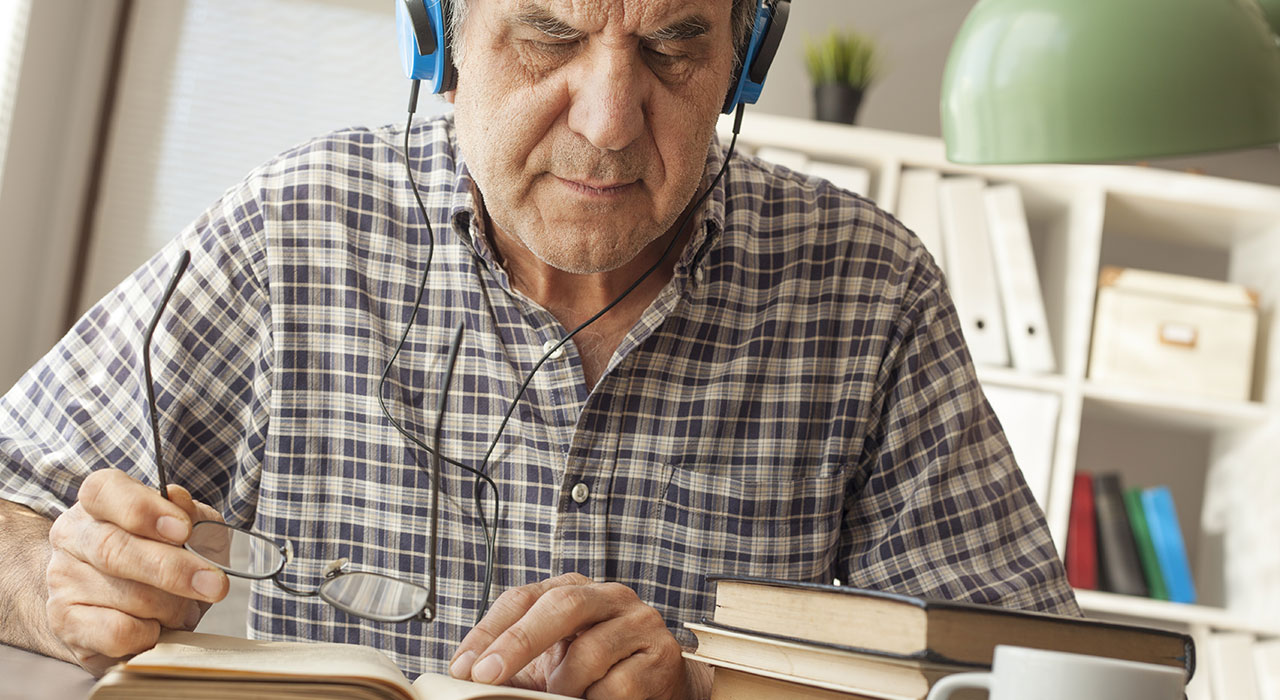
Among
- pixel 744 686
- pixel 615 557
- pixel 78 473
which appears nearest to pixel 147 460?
pixel 78 473

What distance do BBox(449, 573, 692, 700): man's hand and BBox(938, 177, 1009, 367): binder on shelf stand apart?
1568 mm

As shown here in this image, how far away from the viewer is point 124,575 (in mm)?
739

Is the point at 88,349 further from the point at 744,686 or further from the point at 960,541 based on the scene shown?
the point at 960,541

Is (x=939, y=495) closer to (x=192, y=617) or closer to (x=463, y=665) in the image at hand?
(x=463, y=665)

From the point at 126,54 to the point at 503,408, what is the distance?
1.96 m

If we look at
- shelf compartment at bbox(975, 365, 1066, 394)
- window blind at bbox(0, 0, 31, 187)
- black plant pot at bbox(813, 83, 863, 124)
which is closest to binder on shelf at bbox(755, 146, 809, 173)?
black plant pot at bbox(813, 83, 863, 124)

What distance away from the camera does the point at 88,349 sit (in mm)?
1141

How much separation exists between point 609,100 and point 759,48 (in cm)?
23

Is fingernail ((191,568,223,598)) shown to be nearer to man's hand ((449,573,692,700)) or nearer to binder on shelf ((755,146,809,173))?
man's hand ((449,573,692,700))

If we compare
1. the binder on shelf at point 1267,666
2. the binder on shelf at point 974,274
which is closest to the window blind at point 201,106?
the binder on shelf at point 974,274

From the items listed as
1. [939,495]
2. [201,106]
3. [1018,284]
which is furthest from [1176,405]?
[201,106]

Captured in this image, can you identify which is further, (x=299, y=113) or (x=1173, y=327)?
(x=299, y=113)

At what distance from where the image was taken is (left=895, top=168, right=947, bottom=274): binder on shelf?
2.26 meters

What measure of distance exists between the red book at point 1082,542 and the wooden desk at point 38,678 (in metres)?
1.95
